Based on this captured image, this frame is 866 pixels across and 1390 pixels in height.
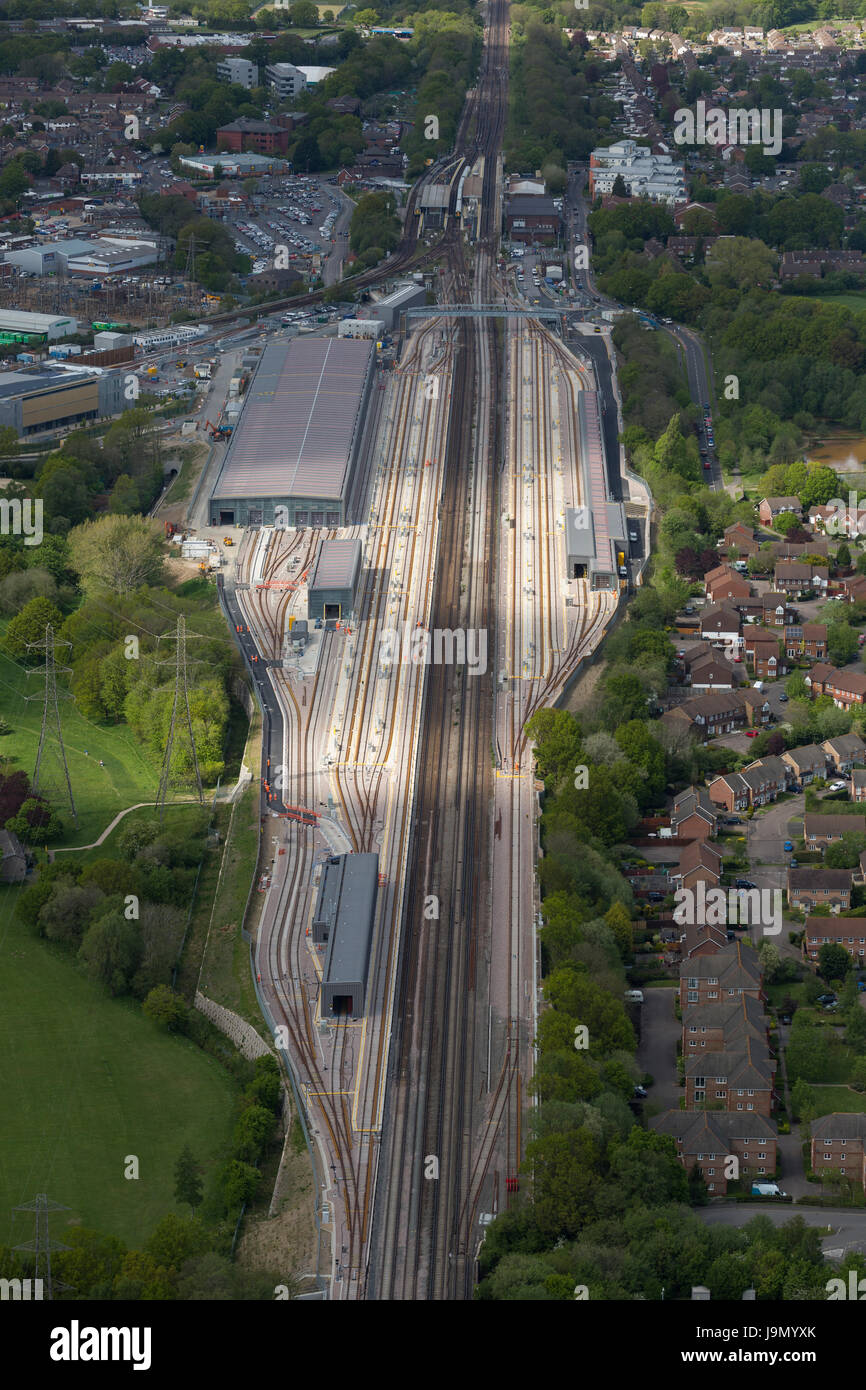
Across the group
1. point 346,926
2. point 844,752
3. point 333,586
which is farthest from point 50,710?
point 844,752

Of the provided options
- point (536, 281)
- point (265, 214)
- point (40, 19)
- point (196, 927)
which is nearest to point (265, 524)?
point (196, 927)

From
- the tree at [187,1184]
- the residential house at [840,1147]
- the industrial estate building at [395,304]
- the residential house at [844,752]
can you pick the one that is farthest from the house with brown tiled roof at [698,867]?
the industrial estate building at [395,304]

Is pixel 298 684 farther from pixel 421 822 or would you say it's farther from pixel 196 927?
pixel 196 927

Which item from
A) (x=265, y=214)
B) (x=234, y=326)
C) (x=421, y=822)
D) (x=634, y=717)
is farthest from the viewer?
(x=265, y=214)

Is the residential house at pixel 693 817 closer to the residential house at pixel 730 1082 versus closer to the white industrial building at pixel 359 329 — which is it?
the residential house at pixel 730 1082

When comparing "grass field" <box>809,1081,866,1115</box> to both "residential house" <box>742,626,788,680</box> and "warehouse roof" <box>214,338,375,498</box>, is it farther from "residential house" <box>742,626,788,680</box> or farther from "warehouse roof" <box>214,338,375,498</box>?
"warehouse roof" <box>214,338,375,498</box>

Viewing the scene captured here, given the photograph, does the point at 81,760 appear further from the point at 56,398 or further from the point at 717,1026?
the point at 56,398
